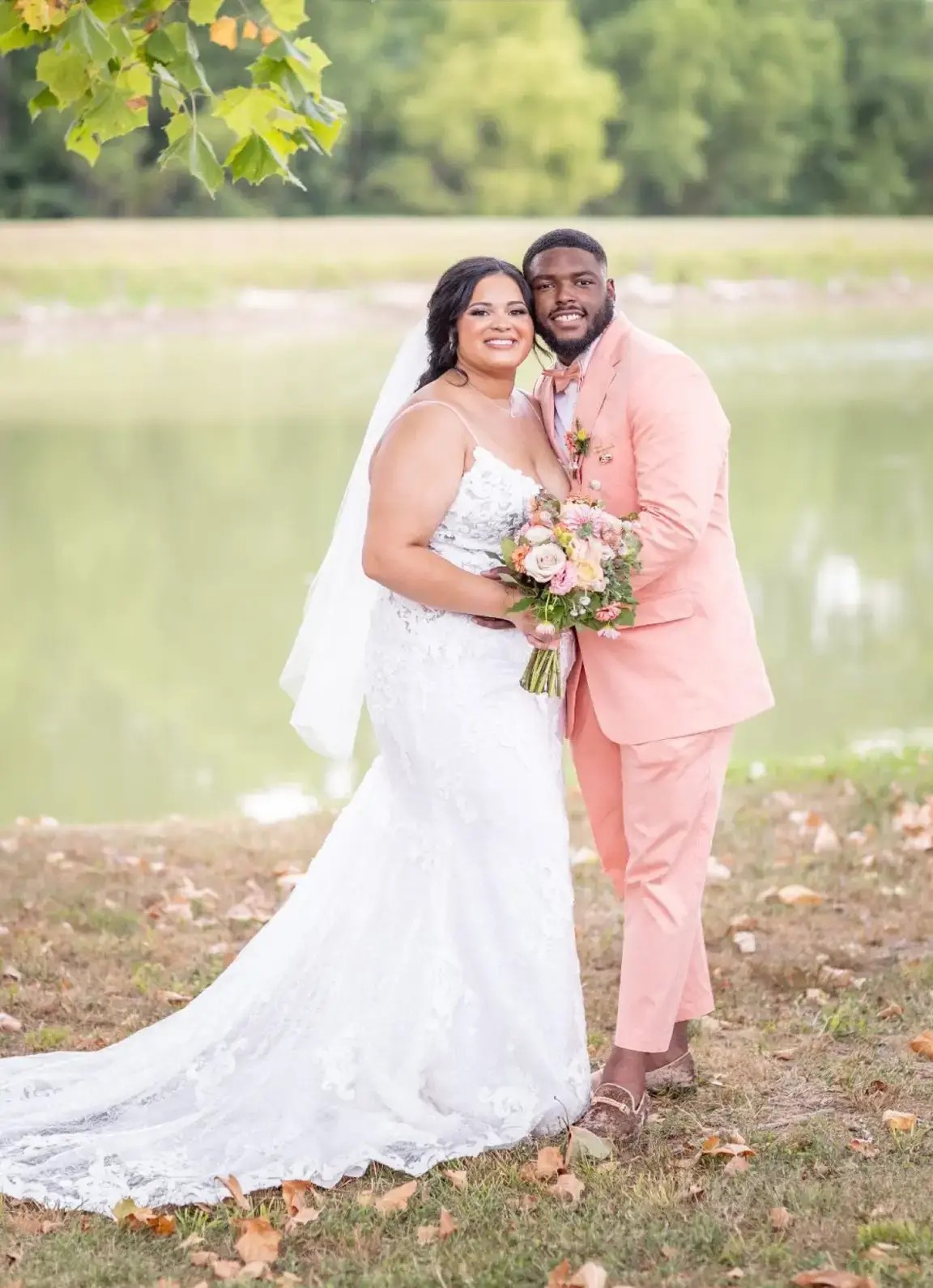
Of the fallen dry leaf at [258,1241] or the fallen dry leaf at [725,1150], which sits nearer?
the fallen dry leaf at [258,1241]

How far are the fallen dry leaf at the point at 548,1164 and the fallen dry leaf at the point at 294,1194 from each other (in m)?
0.54

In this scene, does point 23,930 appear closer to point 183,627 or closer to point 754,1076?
point 754,1076

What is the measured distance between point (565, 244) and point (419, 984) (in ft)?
6.28

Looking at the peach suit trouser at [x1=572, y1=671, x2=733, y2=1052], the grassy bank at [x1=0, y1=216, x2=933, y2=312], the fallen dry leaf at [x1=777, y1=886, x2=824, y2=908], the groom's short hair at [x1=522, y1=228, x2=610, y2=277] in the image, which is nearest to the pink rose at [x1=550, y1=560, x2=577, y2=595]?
the peach suit trouser at [x1=572, y1=671, x2=733, y2=1052]

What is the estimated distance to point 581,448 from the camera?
169 inches

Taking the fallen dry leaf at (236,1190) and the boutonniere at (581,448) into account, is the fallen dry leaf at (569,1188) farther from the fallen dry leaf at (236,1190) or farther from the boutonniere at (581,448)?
the boutonniere at (581,448)

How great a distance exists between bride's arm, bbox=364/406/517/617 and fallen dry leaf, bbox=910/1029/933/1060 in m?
1.77

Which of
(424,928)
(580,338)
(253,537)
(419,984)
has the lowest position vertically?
(419,984)

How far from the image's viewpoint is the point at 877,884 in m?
6.47

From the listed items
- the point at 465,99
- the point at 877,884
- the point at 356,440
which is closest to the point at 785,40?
the point at 465,99

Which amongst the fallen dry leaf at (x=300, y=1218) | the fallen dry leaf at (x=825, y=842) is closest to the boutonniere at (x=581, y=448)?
the fallen dry leaf at (x=300, y=1218)

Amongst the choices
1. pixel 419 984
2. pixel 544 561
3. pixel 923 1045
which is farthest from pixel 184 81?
pixel 923 1045

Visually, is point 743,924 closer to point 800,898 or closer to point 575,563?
point 800,898

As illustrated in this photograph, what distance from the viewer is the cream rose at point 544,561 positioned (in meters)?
3.96
